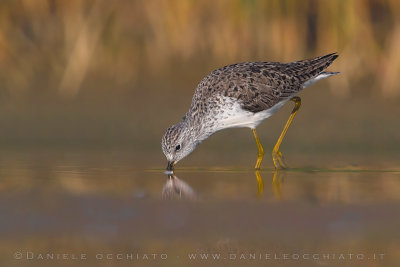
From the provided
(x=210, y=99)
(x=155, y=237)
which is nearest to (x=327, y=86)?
(x=210, y=99)

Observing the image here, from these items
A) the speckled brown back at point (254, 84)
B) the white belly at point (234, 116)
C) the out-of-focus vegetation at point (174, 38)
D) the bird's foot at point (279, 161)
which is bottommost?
the bird's foot at point (279, 161)

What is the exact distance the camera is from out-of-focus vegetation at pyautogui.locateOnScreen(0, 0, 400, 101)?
14531 millimetres

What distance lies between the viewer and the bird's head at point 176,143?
10.9 m

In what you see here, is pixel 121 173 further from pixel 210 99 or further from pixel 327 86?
pixel 327 86

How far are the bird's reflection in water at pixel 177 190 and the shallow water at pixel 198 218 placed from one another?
10mm

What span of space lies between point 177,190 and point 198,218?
3.91ft

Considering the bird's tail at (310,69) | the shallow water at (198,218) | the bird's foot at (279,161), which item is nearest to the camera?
the shallow water at (198,218)

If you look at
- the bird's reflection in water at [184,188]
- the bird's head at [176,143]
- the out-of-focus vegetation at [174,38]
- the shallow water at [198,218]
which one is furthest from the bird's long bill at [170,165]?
the out-of-focus vegetation at [174,38]

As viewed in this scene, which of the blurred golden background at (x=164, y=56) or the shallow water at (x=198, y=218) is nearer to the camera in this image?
the shallow water at (x=198, y=218)

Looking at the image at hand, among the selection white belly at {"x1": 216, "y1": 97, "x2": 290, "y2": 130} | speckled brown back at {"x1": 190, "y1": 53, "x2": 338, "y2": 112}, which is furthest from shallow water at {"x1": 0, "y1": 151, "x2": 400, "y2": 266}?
speckled brown back at {"x1": 190, "y1": 53, "x2": 338, "y2": 112}

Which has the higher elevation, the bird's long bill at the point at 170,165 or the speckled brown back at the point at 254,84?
the speckled brown back at the point at 254,84

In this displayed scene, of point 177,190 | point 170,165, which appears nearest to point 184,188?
point 177,190

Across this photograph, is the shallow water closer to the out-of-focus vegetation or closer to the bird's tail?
the bird's tail

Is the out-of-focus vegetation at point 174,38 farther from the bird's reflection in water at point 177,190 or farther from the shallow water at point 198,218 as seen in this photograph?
the bird's reflection in water at point 177,190
